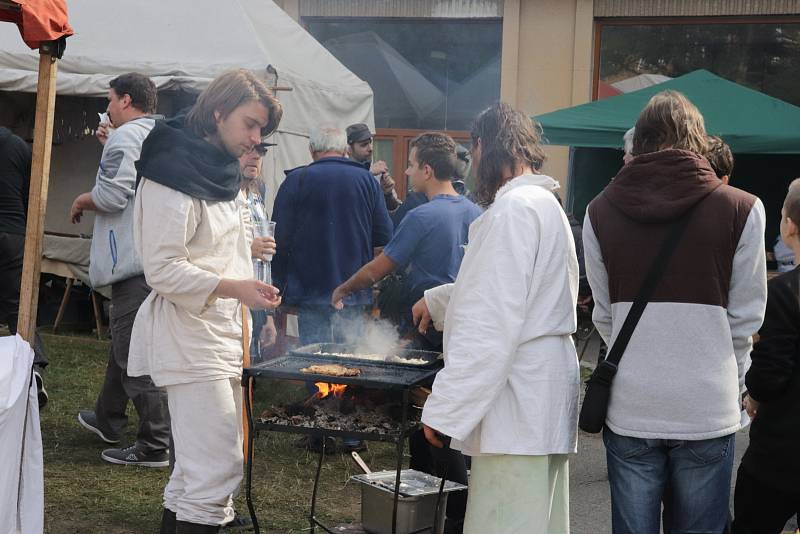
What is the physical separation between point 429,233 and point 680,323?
2.43 metres

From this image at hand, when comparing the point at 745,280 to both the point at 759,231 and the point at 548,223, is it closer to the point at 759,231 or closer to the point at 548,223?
the point at 759,231

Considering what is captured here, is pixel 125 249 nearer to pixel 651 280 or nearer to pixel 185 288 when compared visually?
pixel 185 288

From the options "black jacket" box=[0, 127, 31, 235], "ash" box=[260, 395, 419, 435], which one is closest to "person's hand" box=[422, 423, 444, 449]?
"ash" box=[260, 395, 419, 435]

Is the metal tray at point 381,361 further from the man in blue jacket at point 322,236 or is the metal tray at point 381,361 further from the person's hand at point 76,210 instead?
the person's hand at point 76,210

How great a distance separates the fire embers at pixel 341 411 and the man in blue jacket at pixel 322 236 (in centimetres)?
220

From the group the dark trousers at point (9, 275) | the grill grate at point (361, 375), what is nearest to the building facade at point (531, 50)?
the dark trousers at point (9, 275)

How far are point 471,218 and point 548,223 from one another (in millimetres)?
2332

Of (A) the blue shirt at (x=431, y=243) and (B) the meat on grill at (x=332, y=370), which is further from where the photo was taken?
(A) the blue shirt at (x=431, y=243)

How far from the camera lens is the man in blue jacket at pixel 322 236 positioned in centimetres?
641

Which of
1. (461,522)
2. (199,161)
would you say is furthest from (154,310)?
(461,522)

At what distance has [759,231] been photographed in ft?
10.0

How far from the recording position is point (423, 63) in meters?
12.9

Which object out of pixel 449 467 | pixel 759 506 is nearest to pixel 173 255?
pixel 449 467

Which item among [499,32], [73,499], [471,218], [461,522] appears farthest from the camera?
[499,32]
